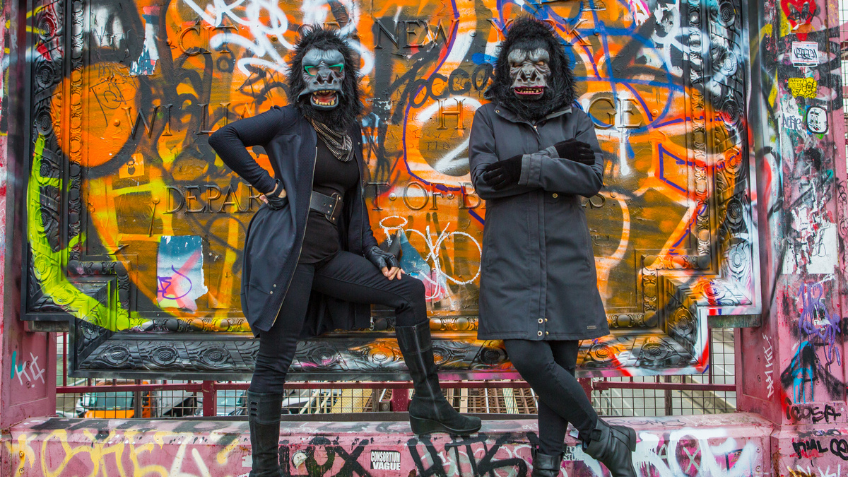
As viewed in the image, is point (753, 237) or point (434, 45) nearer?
point (753, 237)

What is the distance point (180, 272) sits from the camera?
384 centimetres

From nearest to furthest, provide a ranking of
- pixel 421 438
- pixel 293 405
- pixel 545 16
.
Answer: pixel 421 438 < pixel 545 16 < pixel 293 405

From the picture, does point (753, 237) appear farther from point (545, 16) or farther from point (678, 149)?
point (545, 16)

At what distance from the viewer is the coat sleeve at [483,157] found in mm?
2769

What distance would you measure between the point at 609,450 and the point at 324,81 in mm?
2615

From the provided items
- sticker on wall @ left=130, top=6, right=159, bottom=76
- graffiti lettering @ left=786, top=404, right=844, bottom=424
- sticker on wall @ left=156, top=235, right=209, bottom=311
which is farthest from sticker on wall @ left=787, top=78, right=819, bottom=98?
sticker on wall @ left=130, top=6, right=159, bottom=76

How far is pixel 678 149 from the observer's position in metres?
3.78

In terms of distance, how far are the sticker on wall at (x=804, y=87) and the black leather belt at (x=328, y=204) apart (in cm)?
321

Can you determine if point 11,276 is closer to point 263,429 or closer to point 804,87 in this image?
point 263,429

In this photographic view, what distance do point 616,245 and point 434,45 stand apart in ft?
6.79

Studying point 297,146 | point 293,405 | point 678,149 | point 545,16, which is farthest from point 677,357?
point 293,405

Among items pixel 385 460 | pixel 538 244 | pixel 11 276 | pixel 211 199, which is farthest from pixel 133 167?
pixel 538 244

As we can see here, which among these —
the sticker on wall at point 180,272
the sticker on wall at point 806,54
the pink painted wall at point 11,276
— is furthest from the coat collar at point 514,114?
the pink painted wall at point 11,276

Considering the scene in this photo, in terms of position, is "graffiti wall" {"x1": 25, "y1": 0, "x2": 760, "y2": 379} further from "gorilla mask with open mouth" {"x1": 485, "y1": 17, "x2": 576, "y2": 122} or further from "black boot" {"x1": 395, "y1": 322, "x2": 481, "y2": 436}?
"gorilla mask with open mouth" {"x1": 485, "y1": 17, "x2": 576, "y2": 122}
